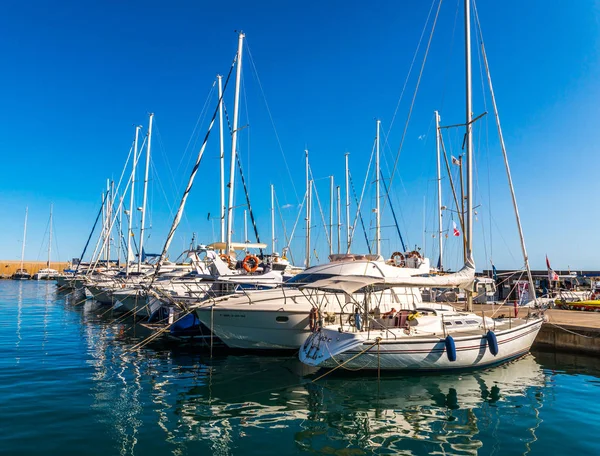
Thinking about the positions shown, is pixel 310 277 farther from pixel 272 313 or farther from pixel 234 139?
pixel 234 139

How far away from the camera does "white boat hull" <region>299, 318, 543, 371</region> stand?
14.0m

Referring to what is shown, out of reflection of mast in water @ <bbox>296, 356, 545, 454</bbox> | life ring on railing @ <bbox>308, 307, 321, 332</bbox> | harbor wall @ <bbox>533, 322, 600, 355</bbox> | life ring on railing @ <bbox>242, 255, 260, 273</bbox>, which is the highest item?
life ring on railing @ <bbox>242, 255, 260, 273</bbox>

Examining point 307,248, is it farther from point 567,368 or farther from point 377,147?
point 567,368

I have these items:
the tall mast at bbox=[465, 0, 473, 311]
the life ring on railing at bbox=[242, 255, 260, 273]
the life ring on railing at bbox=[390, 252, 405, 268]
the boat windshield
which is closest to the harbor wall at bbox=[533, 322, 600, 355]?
the tall mast at bbox=[465, 0, 473, 311]

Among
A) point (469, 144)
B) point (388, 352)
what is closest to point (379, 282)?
point (388, 352)

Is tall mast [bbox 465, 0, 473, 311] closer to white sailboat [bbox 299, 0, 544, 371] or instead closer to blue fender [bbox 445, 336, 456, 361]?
white sailboat [bbox 299, 0, 544, 371]

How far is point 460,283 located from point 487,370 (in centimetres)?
381

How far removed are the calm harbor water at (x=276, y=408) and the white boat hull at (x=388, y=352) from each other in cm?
50

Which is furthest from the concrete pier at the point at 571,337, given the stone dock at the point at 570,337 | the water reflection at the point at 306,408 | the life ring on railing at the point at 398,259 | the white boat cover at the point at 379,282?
the life ring on railing at the point at 398,259

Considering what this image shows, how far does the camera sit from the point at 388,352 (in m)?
14.0

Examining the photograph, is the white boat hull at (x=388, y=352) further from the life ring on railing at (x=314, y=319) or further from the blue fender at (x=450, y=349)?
the life ring on railing at (x=314, y=319)

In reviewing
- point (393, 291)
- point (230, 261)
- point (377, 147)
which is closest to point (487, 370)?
point (393, 291)

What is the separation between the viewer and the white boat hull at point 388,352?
14.0 metres

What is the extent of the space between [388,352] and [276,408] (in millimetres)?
4495
